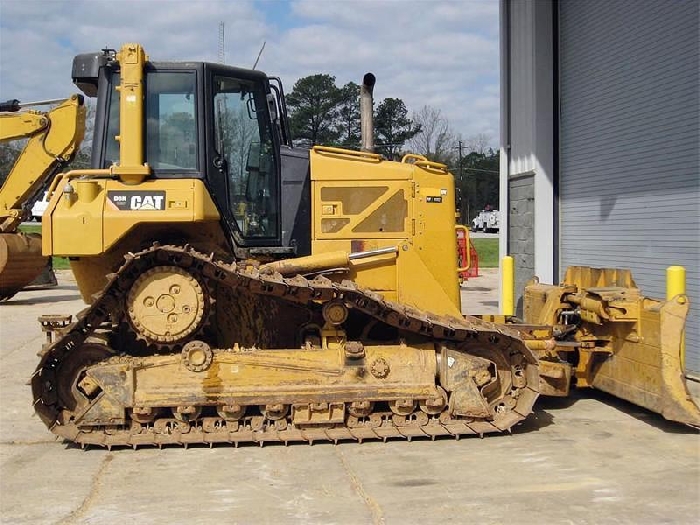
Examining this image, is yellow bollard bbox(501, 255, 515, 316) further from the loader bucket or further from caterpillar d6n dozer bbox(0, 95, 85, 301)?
the loader bucket

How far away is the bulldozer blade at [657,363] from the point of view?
6414mm

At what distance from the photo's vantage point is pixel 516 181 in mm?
13102

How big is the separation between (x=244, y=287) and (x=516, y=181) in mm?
8005

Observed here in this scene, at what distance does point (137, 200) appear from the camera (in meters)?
6.27

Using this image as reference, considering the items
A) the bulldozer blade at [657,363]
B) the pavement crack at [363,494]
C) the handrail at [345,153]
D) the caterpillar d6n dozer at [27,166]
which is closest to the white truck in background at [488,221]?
the caterpillar d6n dozer at [27,166]

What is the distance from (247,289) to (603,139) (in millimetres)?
6888

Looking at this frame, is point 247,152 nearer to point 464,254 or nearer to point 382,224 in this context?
point 382,224

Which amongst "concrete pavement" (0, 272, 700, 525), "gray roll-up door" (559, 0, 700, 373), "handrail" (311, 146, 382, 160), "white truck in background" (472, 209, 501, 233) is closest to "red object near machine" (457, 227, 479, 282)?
"handrail" (311, 146, 382, 160)

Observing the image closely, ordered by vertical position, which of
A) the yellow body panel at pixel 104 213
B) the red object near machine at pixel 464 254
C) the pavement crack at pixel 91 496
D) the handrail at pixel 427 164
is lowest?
the pavement crack at pixel 91 496

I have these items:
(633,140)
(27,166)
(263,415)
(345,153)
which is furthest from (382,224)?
(27,166)

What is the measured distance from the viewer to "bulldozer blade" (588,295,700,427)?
641 centimetres

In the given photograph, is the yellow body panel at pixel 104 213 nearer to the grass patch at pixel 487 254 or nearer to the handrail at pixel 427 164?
the handrail at pixel 427 164

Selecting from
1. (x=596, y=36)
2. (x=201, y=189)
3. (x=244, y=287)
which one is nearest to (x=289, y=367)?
→ (x=244, y=287)

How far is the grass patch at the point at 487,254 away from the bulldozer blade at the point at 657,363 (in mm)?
22410
